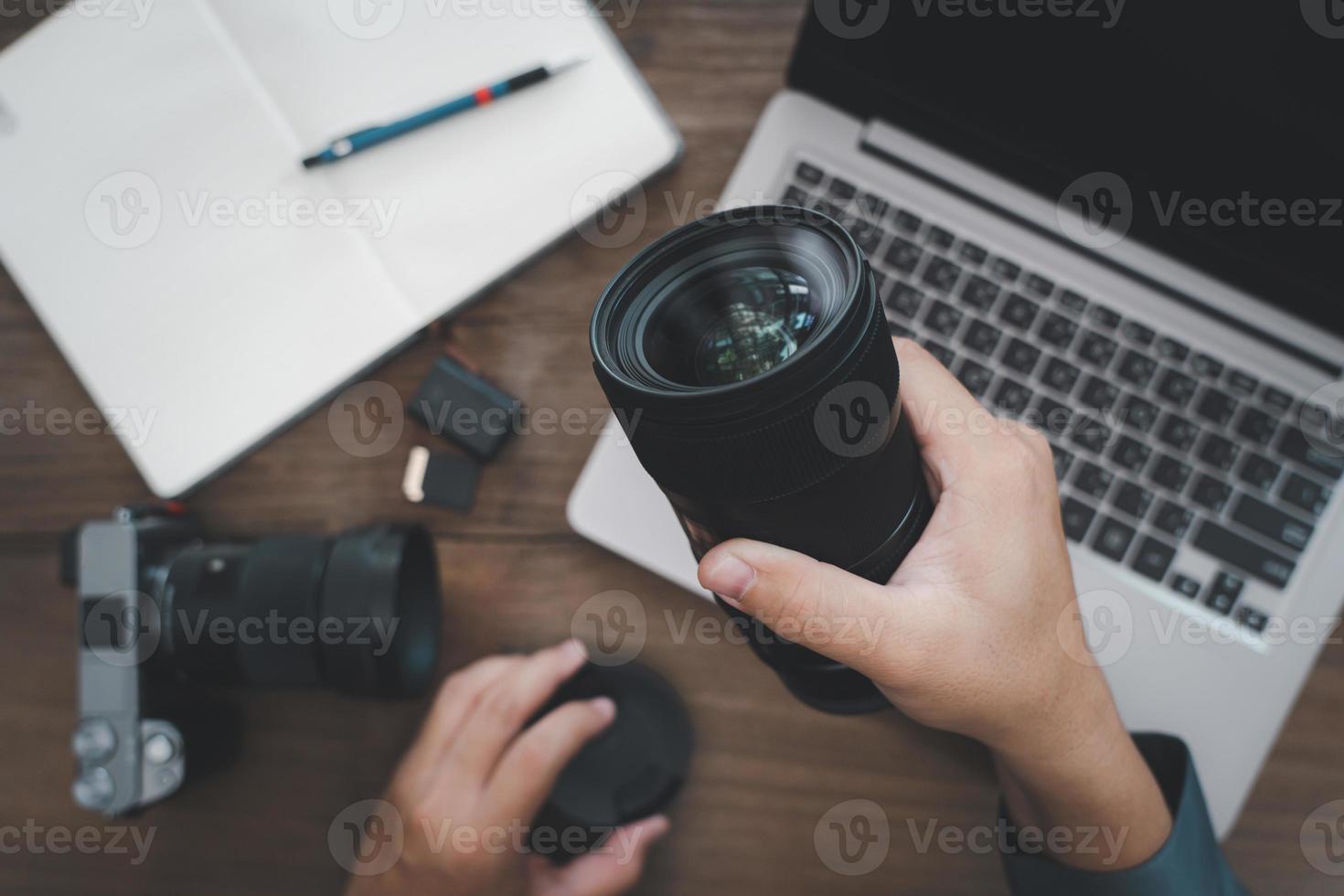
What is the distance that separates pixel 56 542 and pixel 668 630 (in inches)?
19.7

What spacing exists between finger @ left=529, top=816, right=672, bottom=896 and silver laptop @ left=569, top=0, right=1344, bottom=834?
13.4 inches

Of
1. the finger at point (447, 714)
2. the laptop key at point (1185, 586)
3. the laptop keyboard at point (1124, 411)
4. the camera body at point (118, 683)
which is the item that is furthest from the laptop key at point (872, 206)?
the camera body at point (118, 683)

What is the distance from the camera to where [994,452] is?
0.49 m

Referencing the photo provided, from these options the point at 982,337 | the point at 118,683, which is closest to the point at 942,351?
the point at 982,337

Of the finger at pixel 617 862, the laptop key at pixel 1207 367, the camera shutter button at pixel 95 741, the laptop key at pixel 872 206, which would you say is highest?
the laptop key at pixel 872 206

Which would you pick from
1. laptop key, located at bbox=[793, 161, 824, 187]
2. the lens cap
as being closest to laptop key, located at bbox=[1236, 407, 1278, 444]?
laptop key, located at bbox=[793, 161, 824, 187]

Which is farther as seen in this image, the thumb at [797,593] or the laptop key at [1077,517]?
the laptop key at [1077,517]

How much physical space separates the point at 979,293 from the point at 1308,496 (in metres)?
0.25

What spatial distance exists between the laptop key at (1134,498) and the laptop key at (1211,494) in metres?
0.03

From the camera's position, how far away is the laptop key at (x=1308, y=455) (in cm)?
57

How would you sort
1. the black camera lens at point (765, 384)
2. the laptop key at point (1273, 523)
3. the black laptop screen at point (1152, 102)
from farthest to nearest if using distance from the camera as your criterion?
the laptop key at point (1273, 523)
the black laptop screen at point (1152, 102)
the black camera lens at point (765, 384)

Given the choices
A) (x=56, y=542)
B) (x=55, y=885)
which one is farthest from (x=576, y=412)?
(x=55, y=885)

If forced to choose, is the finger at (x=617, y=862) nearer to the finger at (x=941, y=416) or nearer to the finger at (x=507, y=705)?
the finger at (x=507, y=705)

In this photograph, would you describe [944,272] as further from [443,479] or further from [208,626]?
[208,626]
